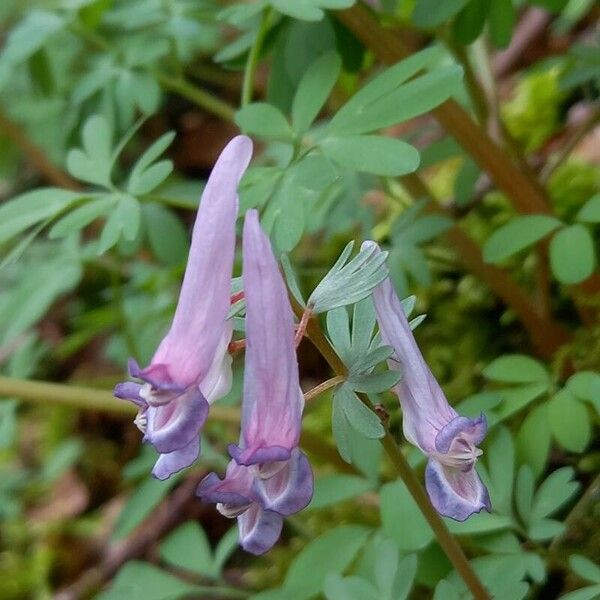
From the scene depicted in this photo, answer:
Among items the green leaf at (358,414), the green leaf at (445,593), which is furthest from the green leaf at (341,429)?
the green leaf at (445,593)

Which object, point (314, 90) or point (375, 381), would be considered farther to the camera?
point (314, 90)

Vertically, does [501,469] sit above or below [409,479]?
below

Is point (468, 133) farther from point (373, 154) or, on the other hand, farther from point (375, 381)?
point (375, 381)

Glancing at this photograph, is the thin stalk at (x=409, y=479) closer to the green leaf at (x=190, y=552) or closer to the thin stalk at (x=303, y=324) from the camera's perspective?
the thin stalk at (x=303, y=324)

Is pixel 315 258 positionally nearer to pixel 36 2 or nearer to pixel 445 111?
pixel 445 111

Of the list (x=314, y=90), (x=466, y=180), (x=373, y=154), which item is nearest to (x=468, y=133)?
(x=466, y=180)
